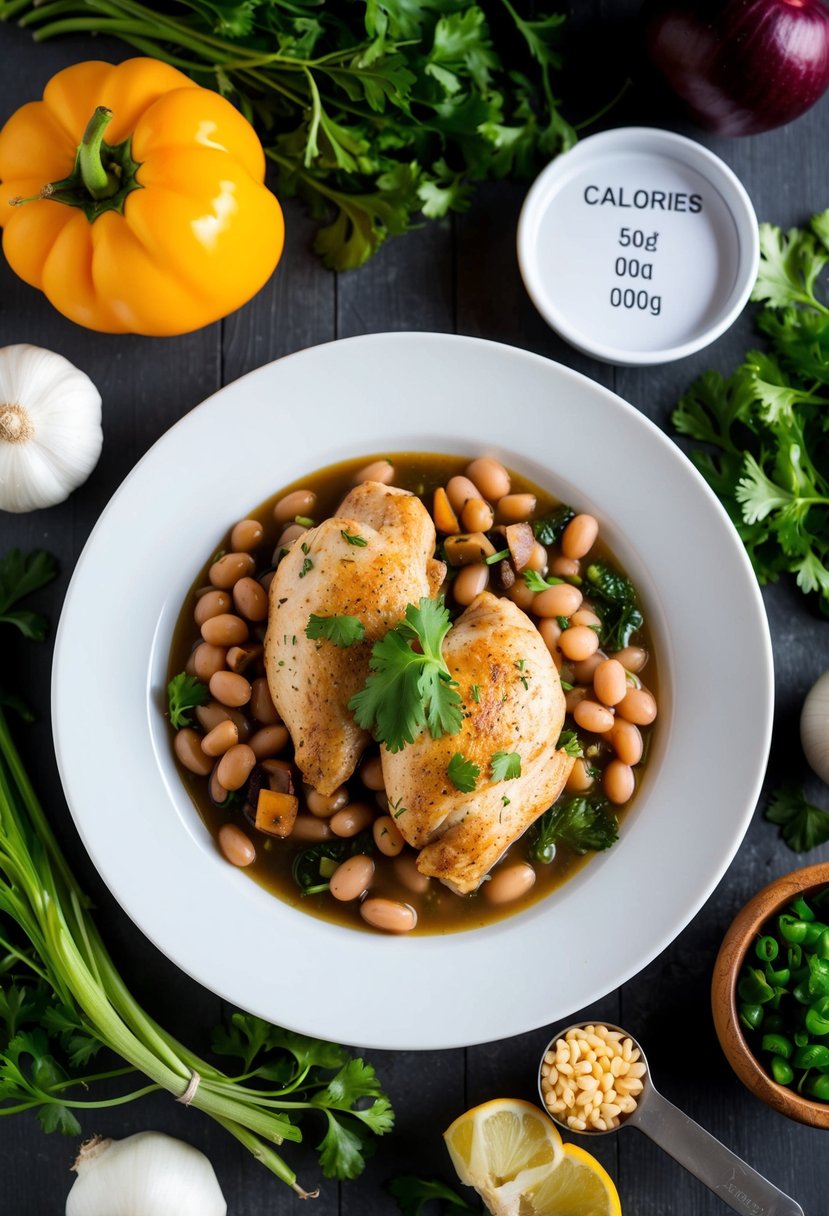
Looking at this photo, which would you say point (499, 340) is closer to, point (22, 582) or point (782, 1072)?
point (22, 582)

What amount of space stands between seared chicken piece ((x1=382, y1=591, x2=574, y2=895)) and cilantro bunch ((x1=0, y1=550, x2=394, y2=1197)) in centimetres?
66

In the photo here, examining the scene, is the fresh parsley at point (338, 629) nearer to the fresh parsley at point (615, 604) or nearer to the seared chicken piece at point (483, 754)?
the seared chicken piece at point (483, 754)

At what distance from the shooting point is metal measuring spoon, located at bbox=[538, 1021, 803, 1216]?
111 inches

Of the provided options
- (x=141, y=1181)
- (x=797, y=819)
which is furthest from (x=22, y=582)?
(x=797, y=819)

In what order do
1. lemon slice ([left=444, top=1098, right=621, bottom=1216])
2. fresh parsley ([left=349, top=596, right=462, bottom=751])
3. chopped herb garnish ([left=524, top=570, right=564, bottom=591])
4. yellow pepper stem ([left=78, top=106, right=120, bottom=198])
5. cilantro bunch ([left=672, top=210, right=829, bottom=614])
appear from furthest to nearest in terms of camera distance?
1. cilantro bunch ([left=672, top=210, right=829, bottom=614])
2. chopped herb garnish ([left=524, top=570, right=564, bottom=591])
3. lemon slice ([left=444, top=1098, right=621, bottom=1216])
4. yellow pepper stem ([left=78, top=106, right=120, bottom=198])
5. fresh parsley ([left=349, top=596, right=462, bottom=751])

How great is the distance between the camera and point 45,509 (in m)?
3.13

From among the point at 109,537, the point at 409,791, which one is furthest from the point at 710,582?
the point at 109,537

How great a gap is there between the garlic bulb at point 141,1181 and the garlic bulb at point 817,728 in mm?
2030

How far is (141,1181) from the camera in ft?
9.43

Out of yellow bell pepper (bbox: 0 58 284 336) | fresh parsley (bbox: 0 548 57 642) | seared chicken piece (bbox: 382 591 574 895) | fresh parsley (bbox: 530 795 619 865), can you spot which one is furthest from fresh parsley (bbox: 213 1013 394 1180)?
yellow bell pepper (bbox: 0 58 284 336)

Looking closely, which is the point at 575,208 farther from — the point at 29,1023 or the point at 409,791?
the point at 29,1023

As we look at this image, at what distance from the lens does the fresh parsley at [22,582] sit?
10.0 ft

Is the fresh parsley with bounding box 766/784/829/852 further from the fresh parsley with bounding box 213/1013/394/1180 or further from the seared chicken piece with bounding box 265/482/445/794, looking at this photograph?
the fresh parsley with bounding box 213/1013/394/1180

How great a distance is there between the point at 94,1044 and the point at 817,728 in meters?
2.15
